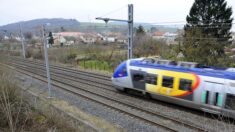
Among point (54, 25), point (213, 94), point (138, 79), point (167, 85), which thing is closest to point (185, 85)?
point (167, 85)

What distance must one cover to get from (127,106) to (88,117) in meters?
2.60

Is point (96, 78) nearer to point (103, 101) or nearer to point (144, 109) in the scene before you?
point (103, 101)

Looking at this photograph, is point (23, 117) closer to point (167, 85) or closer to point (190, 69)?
point (167, 85)

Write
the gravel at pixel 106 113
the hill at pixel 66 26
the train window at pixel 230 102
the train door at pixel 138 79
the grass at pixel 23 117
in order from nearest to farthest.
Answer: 1. the grass at pixel 23 117
2. the train window at pixel 230 102
3. the gravel at pixel 106 113
4. the train door at pixel 138 79
5. the hill at pixel 66 26

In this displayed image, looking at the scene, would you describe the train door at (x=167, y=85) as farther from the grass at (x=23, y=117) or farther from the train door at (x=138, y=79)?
the grass at (x=23, y=117)

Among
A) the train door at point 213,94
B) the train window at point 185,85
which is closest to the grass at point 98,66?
the train window at point 185,85

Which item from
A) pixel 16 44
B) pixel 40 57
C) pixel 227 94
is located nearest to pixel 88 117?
pixel 227 94

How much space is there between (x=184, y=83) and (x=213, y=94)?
1.59m

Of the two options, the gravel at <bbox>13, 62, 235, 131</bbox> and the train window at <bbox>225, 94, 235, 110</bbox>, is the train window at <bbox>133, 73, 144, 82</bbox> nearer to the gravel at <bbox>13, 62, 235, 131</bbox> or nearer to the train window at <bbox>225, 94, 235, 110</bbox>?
the gravel at <bbox>13, 62, 235, 131</bbox>

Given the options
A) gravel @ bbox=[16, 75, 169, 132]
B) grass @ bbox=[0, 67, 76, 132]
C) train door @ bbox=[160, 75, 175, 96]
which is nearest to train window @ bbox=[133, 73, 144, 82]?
train door @ bbox=[160, 75, 175, 96]

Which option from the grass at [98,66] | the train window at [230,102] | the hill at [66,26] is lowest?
the grass at [98,66]

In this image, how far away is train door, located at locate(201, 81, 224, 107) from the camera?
9.84 m

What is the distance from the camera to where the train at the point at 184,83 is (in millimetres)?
9811

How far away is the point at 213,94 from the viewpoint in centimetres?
1009
